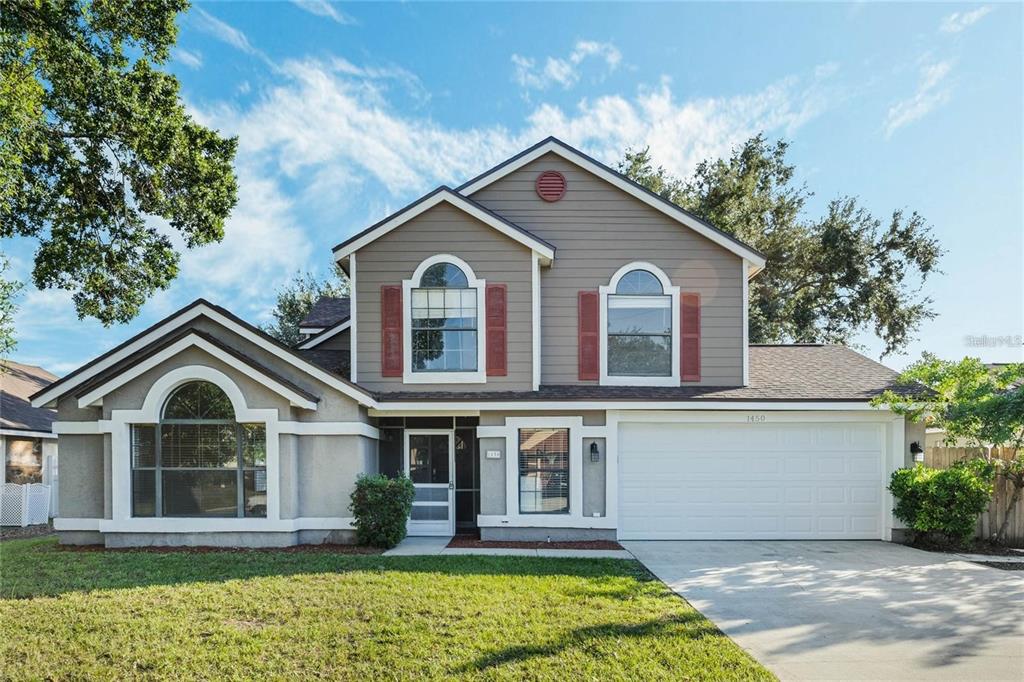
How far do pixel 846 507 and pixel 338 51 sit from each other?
15641 mm

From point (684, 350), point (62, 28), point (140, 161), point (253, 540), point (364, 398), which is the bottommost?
point (253, 540)

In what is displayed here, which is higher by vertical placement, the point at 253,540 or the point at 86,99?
the point at 86,99

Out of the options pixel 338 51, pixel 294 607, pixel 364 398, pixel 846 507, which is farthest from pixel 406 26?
pixel 846 507

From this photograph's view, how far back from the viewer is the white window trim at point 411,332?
12070 millimetres

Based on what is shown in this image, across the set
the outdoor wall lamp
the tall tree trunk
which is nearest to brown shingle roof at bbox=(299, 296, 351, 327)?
the outdoor wall lamp

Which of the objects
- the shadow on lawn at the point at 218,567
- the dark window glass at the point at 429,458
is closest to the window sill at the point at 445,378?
the dark window glass at the point at 429,458

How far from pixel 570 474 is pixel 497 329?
122 inches

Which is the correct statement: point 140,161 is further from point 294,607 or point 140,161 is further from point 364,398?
point 294,607

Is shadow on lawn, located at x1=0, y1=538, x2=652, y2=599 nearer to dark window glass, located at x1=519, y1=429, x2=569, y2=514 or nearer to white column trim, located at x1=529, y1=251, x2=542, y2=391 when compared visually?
dark window glass, located at x1=519, y1=429, x2=569, y2=514

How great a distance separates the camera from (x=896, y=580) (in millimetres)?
8695

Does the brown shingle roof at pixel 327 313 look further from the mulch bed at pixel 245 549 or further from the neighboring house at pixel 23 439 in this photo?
the neighboring house at pixel 23 439

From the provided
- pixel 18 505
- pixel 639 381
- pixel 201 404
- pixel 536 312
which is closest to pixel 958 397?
pixel 639 381

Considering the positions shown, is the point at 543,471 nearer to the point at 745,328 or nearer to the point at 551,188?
the point at 745,328

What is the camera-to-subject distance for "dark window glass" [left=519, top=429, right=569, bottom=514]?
11664 mm
